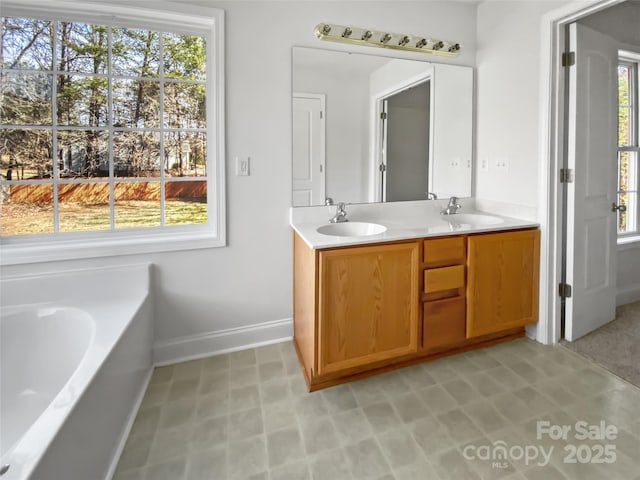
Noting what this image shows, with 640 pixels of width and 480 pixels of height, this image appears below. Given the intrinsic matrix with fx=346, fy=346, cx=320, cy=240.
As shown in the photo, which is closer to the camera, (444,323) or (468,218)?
(444,323)

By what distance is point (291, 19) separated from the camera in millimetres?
2150

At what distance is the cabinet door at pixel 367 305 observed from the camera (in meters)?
1.75

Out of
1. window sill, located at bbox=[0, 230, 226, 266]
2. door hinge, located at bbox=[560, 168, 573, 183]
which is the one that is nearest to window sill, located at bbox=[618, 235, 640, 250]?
door hinge, located at bbox=[560, 168, 573, 183]

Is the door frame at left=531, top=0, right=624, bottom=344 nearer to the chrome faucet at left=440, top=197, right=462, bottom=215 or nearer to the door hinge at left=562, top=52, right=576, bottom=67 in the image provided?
the door hinge at left=562, top=52, right=576, bottom=67

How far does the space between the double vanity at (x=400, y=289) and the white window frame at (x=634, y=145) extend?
56.9 inches

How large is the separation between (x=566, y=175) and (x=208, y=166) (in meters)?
2.27

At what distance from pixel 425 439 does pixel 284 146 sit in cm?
176

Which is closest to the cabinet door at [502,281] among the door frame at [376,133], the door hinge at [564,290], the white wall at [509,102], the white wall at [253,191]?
the door hinge at [564,290]

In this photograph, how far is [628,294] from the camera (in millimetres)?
2930

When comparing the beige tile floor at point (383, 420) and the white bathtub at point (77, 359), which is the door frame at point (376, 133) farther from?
the white bathtub at point (77, 359)

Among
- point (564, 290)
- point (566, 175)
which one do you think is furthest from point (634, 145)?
point (564, 290)

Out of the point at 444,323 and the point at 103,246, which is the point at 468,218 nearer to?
the point at 444,323

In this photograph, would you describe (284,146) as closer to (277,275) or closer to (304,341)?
(277,275)

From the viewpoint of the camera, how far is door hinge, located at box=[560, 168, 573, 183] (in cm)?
219
